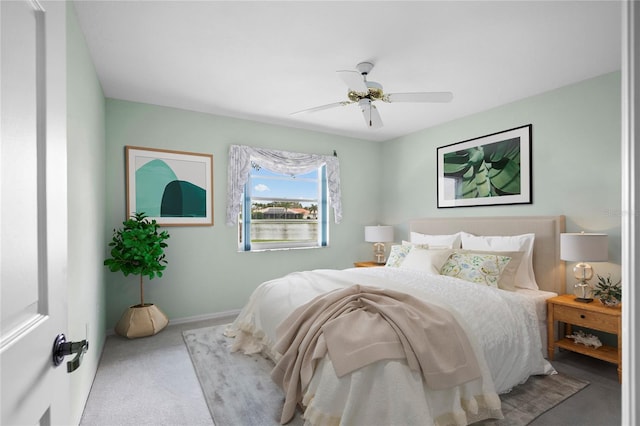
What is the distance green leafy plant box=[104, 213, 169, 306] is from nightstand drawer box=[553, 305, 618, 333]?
385 centimetres

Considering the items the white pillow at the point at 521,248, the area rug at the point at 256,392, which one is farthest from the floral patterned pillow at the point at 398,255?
the area rug at the point at 256,392

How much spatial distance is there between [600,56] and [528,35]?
84 cm

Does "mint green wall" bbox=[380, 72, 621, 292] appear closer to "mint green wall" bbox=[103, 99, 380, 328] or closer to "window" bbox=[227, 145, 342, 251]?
"window" bbox=[227, 145, 342, 251]

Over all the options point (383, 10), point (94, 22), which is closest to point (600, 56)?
point (383, 10)

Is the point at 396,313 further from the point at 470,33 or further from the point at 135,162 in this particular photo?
the point at 135,162

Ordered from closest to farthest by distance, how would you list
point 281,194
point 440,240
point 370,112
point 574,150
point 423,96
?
point 423,96
point 370,112
point 574,150
point 440,240
point 281,194

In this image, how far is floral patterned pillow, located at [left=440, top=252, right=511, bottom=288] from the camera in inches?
122

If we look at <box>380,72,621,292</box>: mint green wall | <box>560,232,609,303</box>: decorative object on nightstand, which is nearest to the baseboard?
<box>380,72,621,292</box>: mint green wall

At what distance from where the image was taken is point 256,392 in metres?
2.42

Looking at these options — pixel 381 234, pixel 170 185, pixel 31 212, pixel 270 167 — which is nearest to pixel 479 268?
pixel 381 234

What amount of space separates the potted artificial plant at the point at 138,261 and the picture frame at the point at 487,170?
3610 millimetres

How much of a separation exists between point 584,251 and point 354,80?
2385 mm

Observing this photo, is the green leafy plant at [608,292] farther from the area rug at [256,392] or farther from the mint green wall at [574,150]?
the area rug at [256,392]

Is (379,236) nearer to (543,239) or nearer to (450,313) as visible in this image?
(543,239)
